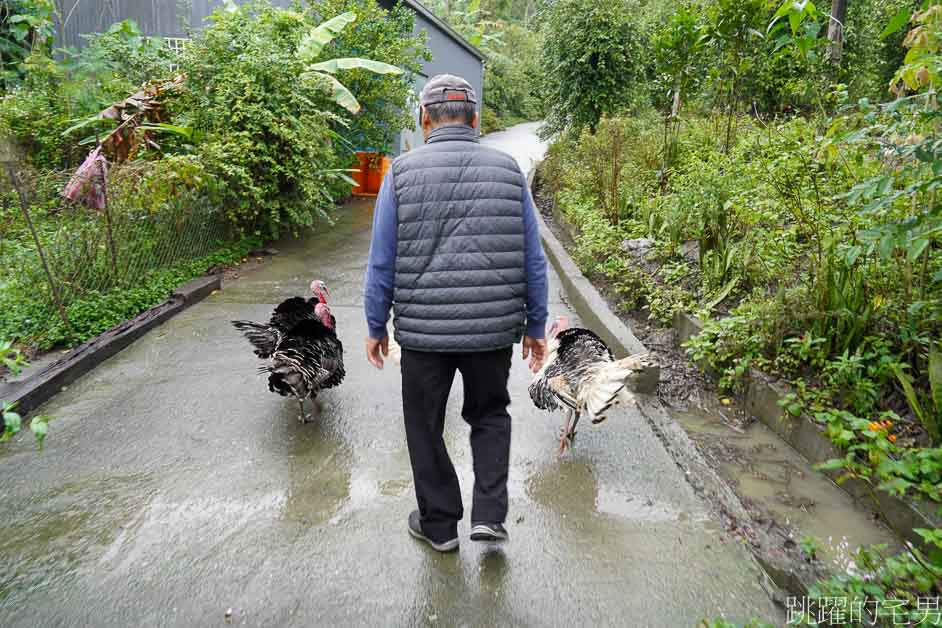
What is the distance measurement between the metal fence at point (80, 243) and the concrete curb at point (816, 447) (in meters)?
5.48

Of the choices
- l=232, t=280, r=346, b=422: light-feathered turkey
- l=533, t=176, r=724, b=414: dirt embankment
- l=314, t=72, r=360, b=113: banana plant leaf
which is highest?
l=314, t=72, r=360, b=113: banana plant leaf

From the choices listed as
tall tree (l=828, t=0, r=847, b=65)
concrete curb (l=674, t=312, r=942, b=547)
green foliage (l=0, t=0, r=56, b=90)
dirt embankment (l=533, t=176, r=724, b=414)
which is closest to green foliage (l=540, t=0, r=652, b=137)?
tall tree (l=828, t=0, r=847, b=65)

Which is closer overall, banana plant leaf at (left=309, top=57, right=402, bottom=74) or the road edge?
the road edge

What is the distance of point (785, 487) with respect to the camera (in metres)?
3.53

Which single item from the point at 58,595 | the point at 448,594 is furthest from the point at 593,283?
the point at 58,595

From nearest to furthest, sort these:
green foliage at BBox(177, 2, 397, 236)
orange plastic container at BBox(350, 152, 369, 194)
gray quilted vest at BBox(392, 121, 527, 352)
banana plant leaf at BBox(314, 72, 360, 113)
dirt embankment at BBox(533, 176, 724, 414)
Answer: gray quilted vest at BBox(392, 121, 527, 352)
dirt embankment at BBox(533, 176, 724, 414)
green foliage at BBox(177, 2, 397, 236)
banana plant leaf at BBox(314, 72, 360, 113)
orange plastic container at BBox(350, 152, 369, 194)

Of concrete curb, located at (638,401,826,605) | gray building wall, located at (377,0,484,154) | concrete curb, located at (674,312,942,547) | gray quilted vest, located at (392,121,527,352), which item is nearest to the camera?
gray quilted vest, located at (392,121,527,352)

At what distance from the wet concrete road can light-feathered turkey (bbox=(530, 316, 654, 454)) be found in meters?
0.42

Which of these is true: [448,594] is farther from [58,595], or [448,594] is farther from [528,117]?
[528,117]

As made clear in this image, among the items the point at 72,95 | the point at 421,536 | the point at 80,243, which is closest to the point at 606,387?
the point at 421,536

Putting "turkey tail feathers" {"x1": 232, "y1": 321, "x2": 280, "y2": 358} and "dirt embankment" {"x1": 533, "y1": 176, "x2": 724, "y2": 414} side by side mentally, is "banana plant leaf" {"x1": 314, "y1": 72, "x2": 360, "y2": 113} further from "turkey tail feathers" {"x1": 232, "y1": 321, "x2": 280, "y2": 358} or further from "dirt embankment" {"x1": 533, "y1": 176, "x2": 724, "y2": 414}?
"turkey tail feathers" {"x1": 232, "y1": 321, "x2": 280, "y2": 358}

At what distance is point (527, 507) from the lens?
3395 millimetres

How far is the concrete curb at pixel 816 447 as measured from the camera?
9.50 ft

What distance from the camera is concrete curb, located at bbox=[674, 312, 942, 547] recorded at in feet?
9.50
